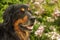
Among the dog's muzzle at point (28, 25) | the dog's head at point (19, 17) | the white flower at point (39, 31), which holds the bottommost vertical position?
the white flower at point (39, 31)

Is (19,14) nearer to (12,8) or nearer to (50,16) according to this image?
(12,8)

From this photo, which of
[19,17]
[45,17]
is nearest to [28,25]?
[19,17]

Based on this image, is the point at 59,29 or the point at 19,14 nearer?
the point at 19,14

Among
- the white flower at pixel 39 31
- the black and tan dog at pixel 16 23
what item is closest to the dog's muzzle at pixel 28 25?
the black and tan dog at pixel 16 23

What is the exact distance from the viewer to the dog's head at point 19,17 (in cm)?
741

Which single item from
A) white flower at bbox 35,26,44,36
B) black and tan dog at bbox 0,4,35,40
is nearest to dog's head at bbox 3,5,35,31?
black and tan dog at bbox 0,4,35,40

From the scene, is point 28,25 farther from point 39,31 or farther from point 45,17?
point 45,17

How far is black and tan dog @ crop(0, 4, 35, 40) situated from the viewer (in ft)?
24.3

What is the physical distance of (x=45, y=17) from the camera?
10305 millimetres

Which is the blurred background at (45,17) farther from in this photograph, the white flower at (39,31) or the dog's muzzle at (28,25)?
the dog's muzzle at (28,25)

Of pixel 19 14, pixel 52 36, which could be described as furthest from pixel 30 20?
pixel 52 36

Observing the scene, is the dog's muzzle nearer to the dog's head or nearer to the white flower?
the dog's head

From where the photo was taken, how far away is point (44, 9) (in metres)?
10.4

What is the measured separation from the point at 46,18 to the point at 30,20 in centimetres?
260
